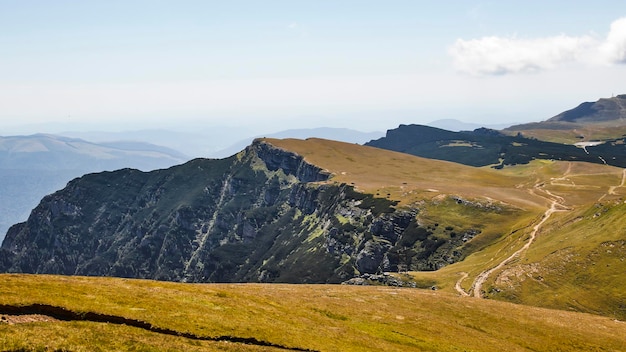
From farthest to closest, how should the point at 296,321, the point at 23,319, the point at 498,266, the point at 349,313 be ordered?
the point at 498,266, the point at 349,313, the point at 296,321, the point at 23,319

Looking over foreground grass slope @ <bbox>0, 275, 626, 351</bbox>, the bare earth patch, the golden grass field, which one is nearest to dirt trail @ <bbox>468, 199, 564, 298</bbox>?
the golden grass field

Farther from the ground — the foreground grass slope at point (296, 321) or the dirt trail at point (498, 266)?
the foreground grass slope at point (296, 321)

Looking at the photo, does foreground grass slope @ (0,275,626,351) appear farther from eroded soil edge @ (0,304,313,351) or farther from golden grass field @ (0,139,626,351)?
eroded soil edge @ (0,304,313,351)

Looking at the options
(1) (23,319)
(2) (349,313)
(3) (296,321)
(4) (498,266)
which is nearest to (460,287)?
(4) (498,266)

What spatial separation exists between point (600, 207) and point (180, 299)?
159428mm

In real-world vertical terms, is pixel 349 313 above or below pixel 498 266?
above

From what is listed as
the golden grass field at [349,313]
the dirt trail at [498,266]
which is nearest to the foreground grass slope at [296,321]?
the golden grass field at [349,313]

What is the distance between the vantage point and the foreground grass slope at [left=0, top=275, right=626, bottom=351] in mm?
39094

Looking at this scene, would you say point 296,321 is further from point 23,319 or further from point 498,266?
point 498,266

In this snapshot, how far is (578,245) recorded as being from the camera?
14188cm

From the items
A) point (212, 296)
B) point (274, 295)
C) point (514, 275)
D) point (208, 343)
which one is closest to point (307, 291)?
point (274, 295)

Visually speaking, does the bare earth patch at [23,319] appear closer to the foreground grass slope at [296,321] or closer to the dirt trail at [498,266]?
the foreground grass slope at [296,321]

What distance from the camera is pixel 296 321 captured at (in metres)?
59.1

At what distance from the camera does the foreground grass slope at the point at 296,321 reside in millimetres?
39094
